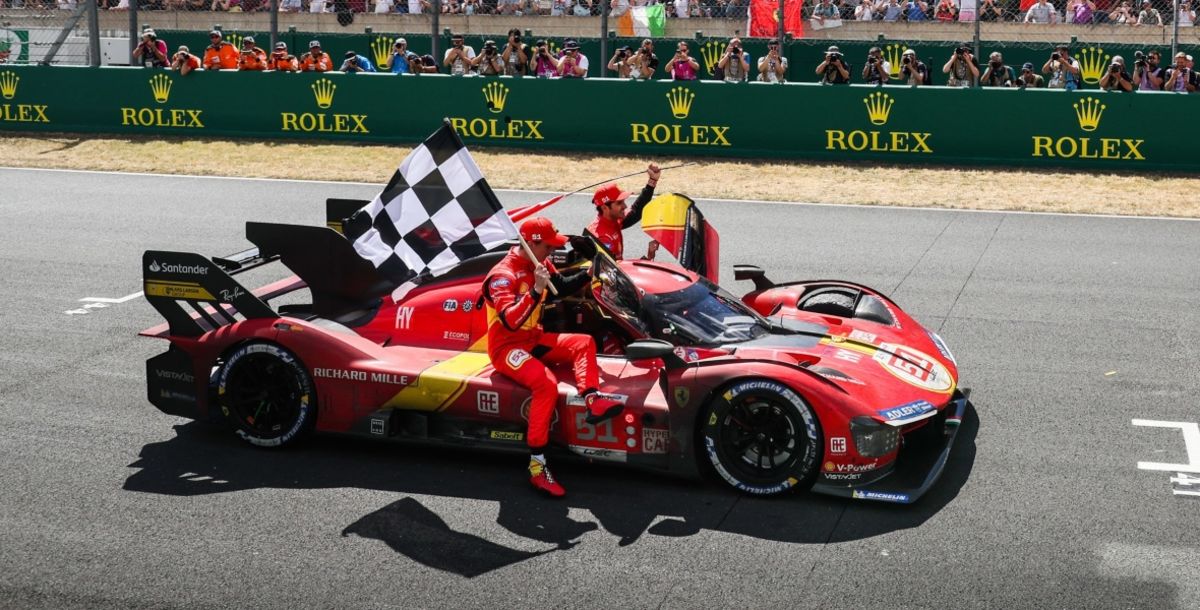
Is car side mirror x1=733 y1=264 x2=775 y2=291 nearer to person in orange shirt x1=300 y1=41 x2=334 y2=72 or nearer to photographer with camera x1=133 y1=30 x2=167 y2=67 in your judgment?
person in orange shirt x1=300 y1=41 x2=334 y2=72

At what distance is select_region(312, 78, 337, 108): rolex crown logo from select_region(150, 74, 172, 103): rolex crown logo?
2.72 metres

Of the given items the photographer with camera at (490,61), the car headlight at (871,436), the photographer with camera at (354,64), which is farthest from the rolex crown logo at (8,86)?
the car headlight at (871,436)

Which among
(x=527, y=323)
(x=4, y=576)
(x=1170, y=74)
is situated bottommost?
(x=4, y=576)

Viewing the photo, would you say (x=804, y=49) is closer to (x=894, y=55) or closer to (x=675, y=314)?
(x=894, y=55)

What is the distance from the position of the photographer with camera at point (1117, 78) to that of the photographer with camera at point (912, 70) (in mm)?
2603

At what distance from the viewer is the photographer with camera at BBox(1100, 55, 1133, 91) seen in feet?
64.4

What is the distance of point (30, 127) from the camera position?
24250mm

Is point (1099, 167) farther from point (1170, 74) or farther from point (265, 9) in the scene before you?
point (265, 9)

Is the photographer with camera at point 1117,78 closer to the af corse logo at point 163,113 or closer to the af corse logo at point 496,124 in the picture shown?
the af corse logo at point 496,124

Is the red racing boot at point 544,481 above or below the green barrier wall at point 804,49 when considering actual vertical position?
below

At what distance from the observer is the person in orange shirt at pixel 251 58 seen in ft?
75.6

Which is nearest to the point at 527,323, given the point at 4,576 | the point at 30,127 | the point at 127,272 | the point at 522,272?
the point at 522,272

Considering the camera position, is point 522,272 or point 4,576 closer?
point 4,576

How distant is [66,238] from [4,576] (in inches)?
387
